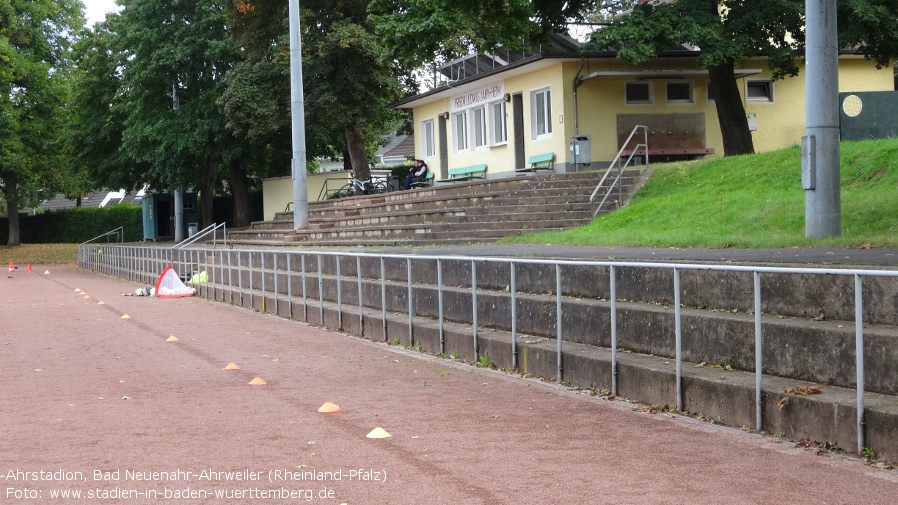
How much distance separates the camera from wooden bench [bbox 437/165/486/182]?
35844mm

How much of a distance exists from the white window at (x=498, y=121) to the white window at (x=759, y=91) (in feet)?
25.5

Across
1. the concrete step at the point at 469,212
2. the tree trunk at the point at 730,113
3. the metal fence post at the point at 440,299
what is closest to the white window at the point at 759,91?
the tree trunk at the point at 730,113

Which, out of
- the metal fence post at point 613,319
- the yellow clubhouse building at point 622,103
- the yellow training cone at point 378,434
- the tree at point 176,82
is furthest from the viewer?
the tree at point 176,82

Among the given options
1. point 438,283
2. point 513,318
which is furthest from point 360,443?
point 438,283

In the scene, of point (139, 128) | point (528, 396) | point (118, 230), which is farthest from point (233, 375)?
point (118, 230)

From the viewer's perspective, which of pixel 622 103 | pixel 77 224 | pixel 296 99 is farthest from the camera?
pixel 77 224

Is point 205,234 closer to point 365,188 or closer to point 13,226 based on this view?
point 365,188

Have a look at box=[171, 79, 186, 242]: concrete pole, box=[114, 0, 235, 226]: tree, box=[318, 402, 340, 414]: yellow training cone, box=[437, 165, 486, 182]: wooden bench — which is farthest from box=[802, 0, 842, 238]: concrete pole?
box=[171, 79, 186, 242]: concrete pole

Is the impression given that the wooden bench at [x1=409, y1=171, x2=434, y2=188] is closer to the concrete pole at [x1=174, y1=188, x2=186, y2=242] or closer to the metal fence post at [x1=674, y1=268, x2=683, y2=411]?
the concrete pole at [x1=174, y1=188, x2=186, y2=242]

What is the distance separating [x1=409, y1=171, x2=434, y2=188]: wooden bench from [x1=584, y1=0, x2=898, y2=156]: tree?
11763 millimetres

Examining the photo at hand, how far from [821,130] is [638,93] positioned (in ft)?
59.0

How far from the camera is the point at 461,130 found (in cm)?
3794

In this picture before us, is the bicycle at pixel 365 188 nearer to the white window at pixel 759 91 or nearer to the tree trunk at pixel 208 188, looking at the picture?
the tree trunk at pixel 208 188

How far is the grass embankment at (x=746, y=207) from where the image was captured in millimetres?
14539
